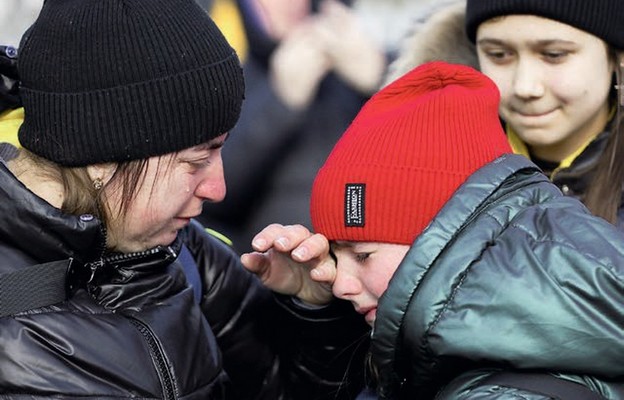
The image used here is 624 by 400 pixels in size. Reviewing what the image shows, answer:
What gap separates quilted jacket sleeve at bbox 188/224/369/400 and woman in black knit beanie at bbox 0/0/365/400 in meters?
0.25

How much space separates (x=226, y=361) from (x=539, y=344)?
97 centimetres

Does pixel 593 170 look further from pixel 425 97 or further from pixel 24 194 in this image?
pixel 24 194

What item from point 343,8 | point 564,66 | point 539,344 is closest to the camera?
point 539,344

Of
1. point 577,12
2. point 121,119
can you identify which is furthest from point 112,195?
point 577,12

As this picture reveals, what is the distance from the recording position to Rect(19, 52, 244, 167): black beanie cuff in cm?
194

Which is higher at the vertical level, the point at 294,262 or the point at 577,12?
the point at 577,12

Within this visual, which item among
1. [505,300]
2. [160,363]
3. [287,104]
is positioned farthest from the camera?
[287,104]

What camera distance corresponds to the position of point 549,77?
2605 mm

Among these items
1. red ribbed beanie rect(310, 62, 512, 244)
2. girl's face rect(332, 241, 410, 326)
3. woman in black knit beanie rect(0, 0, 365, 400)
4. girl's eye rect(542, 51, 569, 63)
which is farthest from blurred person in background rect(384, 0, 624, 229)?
woman in black knit beanie rect(0, 0, 365, 400)

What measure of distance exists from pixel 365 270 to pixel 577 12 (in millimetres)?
979

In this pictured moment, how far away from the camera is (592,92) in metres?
2.64

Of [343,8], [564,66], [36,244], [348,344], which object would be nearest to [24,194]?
[36,244]

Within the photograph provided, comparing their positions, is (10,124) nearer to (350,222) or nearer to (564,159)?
(350,222)

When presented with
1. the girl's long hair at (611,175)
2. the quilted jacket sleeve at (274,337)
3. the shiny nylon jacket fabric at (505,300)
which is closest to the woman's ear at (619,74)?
the girl's long hair at (611,175)
